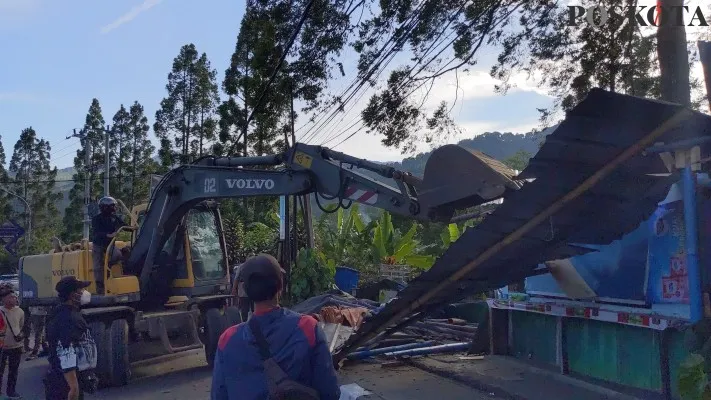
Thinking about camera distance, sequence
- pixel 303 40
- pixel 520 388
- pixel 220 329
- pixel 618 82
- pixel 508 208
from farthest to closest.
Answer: pixel 303 40
pixel 618 82
pixel 220 329
pixel 520 388
pixel 508 208

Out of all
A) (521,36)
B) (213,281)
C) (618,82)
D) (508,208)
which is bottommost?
(213,281)

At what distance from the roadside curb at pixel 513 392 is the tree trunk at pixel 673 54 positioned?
17.5 feet

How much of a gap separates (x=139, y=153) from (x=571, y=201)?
154 ft

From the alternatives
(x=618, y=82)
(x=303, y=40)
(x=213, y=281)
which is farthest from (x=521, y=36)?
(x=213, y=281)

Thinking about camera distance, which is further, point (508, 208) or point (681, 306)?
point (681, 306)

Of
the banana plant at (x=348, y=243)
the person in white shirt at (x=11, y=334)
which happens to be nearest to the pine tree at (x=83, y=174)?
the banana plant at (x=348, y=243)

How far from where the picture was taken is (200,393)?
30.6ft

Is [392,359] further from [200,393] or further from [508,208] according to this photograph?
[508,208]

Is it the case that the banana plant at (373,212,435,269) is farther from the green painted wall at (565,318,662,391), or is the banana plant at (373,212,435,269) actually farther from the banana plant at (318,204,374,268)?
the green painted wall at (565,318,662,391)

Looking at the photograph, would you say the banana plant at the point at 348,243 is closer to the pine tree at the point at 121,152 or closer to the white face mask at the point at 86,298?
the white face mask at the point at 86,298

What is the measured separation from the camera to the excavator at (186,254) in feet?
28.0

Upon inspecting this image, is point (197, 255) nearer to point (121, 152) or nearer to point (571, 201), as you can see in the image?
point (571, 201)

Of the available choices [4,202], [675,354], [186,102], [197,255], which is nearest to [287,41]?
[197,255]

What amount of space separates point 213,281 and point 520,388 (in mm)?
6776
